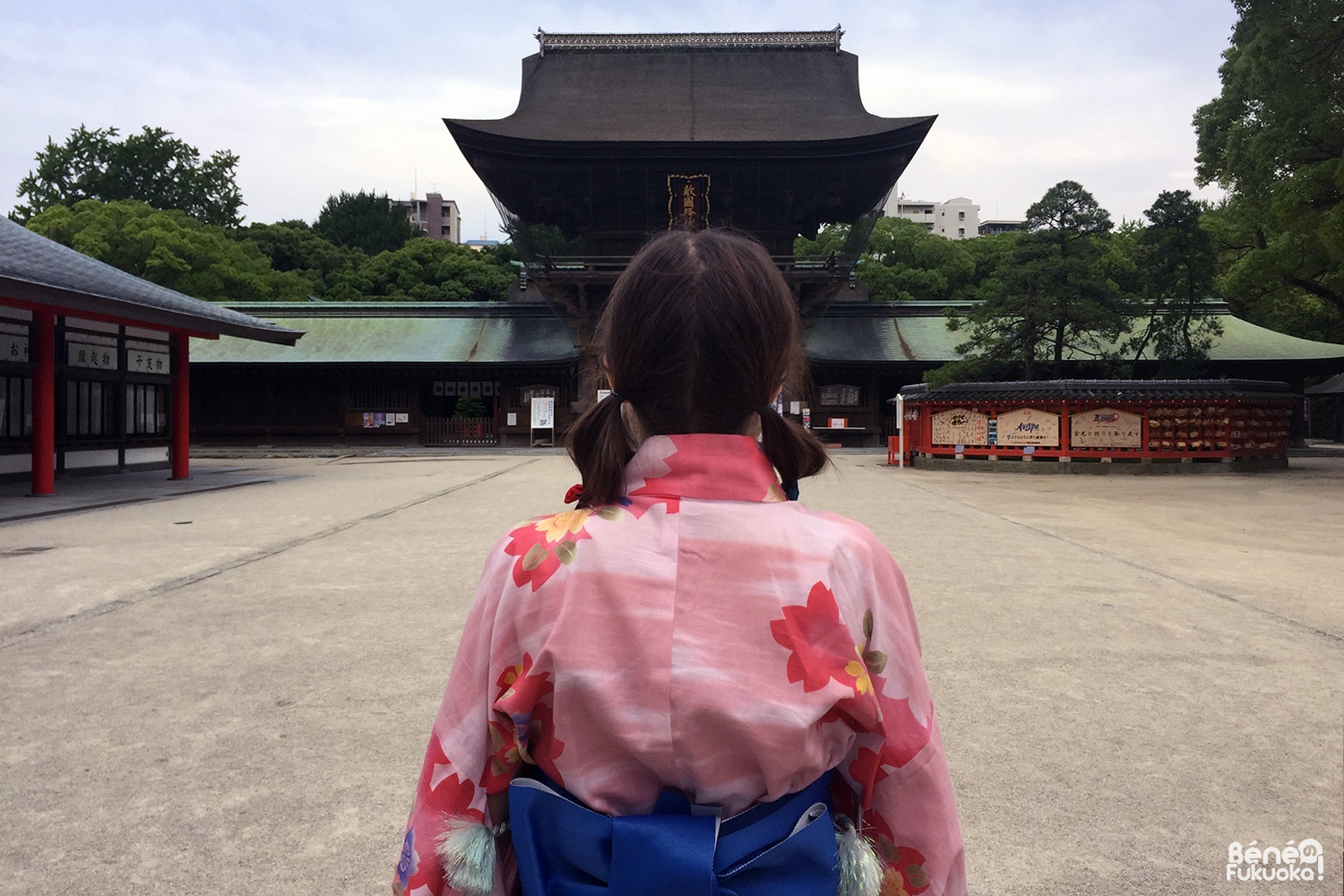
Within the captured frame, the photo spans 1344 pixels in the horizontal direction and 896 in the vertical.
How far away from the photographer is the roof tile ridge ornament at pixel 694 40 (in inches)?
1063

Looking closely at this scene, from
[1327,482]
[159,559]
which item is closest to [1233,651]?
[159,559]

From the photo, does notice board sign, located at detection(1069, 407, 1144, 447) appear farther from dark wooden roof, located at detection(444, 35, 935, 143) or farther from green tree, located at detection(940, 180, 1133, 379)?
dark wooden roof, located at detection(444, 35, 935, 143)

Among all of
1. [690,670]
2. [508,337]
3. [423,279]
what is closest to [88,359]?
[508,337]

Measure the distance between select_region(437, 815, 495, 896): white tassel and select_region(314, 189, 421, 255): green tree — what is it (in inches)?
1928

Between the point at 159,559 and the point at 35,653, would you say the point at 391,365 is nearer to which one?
the point at 159,559

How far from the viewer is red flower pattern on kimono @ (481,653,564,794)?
1.02m

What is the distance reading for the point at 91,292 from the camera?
10.6m

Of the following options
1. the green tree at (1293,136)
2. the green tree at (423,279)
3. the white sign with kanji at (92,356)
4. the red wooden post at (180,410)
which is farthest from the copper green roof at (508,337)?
the white sign with kanji at (92,356)

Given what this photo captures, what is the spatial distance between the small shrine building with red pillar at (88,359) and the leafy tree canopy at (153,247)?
Answer: 49.6 feet

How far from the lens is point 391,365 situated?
82.0 ft

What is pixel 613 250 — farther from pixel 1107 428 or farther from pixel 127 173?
pixel 127 173

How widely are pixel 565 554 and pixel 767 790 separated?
0.34 m

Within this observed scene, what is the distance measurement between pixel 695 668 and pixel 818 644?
0.15 m

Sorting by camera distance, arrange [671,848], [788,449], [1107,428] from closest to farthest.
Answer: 1. [671,848]
2. [788,449]
3. [1107,428]
